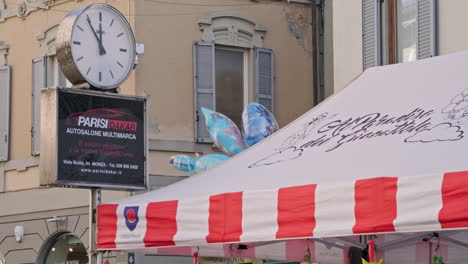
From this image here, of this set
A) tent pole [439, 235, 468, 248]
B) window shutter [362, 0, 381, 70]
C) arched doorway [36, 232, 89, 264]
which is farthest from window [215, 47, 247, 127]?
tent pole [439, 235, 468, 248]

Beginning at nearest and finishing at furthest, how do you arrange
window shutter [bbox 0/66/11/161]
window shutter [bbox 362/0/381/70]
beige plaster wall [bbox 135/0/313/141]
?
window shutter [bbox 362/0/381/70]
beige plaster wall [bbox 135/0/313/141]
window shutter [bbox 0/66/11/161]

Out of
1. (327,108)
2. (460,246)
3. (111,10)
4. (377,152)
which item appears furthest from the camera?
(111,10)

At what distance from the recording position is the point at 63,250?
2097 centimetres

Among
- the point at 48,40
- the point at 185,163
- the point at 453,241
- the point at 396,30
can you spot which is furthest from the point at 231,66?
the point at 453,241

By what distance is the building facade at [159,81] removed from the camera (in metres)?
19.6

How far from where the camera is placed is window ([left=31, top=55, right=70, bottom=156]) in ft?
68.5

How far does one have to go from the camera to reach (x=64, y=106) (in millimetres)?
10508

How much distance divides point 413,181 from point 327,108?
264 centimetres

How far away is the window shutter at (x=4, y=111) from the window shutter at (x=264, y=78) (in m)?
4.56

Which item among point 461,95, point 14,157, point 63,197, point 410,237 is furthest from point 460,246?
point 14,157

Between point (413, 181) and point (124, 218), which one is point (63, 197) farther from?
point (413, 181)

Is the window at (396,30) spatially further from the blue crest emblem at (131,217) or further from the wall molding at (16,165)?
the wall molding at (16,165)

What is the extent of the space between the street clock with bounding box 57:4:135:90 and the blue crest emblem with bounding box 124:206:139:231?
7.45 ft

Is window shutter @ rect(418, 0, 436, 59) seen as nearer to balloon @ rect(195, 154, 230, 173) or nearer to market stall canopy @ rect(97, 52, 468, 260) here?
market stall canopy @ rect(97, 52, 468, 260)
